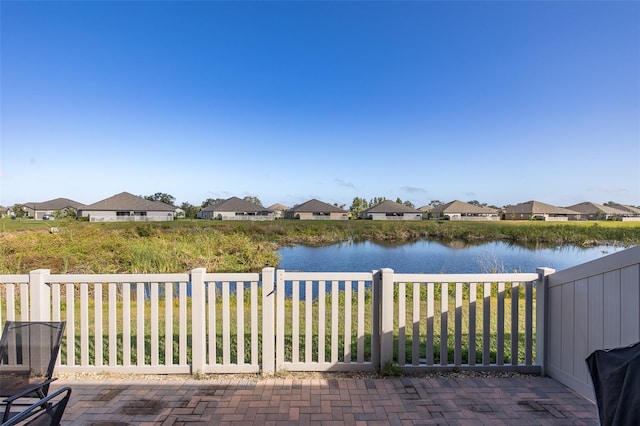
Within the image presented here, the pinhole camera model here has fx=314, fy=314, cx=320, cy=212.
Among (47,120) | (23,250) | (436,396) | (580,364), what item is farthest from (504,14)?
(23,250)

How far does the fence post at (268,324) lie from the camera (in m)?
3.07

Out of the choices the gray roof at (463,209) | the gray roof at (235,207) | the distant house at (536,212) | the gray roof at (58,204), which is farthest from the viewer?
the gray roof at (463,209)

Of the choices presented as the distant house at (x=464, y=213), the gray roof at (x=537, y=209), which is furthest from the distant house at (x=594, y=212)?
the distant house at (x=464, y=213)

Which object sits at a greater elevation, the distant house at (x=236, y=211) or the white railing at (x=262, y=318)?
the distant house at (x=236, y=211)

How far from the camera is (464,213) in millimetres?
67312

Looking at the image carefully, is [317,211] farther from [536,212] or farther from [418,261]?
[418,261]

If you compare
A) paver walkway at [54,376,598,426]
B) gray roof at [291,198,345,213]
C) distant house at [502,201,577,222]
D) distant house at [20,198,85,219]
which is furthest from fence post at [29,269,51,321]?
gray roof at [291,198,345,213]

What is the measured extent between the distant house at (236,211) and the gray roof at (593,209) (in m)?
54.6

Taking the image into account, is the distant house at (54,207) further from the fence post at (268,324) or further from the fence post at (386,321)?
the fence post at (386,321)

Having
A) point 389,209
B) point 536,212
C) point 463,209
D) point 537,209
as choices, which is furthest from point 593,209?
point 389,209

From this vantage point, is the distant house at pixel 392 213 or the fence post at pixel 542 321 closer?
the fence post at pixel 542 321

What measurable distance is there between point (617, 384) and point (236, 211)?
64117 millimetres

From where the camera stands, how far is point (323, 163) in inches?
1002

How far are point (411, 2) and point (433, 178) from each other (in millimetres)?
16612
